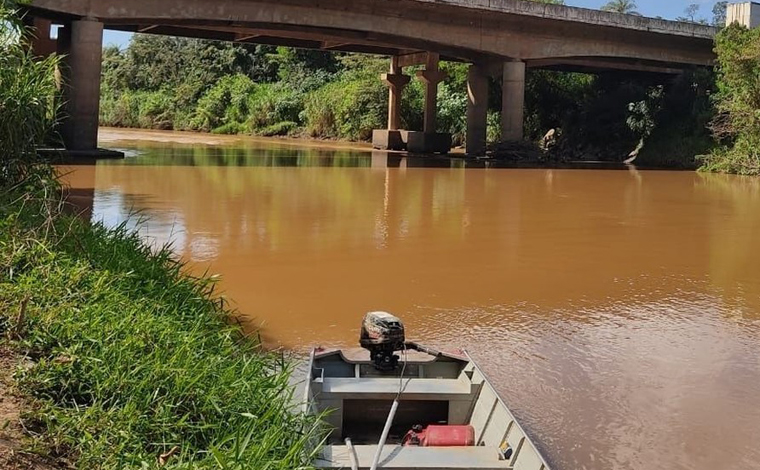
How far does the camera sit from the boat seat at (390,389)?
4848 millimetres

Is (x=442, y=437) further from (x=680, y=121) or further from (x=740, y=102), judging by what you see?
(x=680, y=121)

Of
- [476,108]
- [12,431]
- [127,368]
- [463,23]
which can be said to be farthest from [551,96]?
[12,431]

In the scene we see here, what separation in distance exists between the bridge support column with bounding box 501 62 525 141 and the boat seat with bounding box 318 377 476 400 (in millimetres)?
25762

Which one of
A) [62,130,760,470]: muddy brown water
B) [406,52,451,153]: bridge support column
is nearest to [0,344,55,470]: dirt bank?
[62,130,760,470]: muddy brown water

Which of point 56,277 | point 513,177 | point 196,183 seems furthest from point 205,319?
point 513,177

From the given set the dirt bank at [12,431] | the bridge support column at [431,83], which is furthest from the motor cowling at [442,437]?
the bridge support column at [431,83]

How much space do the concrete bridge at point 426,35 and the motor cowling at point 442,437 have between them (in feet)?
61.6

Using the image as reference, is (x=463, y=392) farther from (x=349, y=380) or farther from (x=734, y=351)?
(x=734, y=351)

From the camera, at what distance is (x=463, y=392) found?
493 centimetres

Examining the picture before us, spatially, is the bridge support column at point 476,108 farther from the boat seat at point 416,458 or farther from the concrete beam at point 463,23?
the boat seat at point 416,458

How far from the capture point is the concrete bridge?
869 inches

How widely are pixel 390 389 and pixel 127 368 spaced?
1581 millimetres

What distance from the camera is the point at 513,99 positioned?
29922mm

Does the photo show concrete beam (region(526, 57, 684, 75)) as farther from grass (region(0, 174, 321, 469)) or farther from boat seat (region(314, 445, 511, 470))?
boat seat (region(314, 445, 511, 470))
